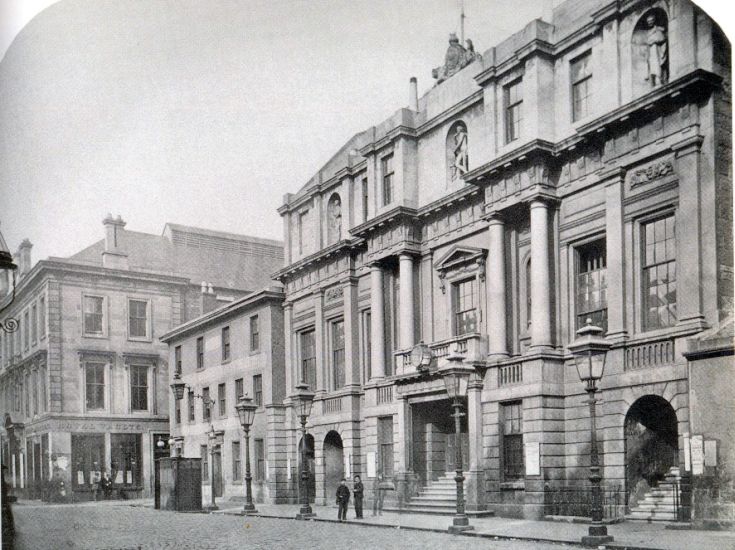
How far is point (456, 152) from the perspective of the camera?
738 inches

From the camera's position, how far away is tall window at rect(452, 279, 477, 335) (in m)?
18.9

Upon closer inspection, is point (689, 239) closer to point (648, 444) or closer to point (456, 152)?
point (648, 444)

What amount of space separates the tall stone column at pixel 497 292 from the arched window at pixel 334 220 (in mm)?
4832

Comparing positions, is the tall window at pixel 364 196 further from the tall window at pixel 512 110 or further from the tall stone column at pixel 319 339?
the tall window at pixel 512 110

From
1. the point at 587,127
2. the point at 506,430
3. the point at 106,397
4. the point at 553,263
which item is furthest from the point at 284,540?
the point at 587,127

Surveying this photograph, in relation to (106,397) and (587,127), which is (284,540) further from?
(587,127)

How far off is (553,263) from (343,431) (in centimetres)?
759

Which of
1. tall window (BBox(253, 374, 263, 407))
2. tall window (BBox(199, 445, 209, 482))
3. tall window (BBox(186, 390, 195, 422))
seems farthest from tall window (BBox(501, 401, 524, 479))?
tall window (BBox(199, 445, 209, 482))

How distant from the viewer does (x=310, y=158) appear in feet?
38.9

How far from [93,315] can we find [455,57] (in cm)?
611

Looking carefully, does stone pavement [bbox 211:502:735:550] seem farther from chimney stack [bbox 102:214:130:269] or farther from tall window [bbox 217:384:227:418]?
chimney stack [bbox 102:214:130:269]

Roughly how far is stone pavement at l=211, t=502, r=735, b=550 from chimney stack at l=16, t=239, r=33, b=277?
757cm

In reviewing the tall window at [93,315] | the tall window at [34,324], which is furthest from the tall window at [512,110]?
the tall window at [34,324]

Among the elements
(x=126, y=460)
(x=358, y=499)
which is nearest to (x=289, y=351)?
(x=358, y=499)
